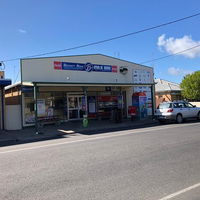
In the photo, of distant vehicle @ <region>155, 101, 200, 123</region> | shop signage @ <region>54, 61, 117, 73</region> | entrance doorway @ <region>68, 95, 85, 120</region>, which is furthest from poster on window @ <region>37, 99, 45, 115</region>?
distant vehicle @ <region>155, 101, 200, 123</region>

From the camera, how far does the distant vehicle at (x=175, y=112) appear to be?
20.0 metres

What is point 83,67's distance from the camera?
22984 mm

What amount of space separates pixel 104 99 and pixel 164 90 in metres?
15.8

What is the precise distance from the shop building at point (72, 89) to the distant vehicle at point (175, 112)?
296 centimetres

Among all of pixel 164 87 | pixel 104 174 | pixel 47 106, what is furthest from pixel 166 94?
pixel 104 174

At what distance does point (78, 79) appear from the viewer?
22594 mm

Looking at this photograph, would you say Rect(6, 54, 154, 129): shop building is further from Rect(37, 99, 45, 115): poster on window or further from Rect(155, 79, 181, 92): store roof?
Rect(155, 79, 181, 92): store roof

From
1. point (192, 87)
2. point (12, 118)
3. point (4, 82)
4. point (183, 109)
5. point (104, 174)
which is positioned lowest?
point (104, 174)

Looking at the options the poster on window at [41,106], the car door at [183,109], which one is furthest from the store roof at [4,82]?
the car door at [183,109]

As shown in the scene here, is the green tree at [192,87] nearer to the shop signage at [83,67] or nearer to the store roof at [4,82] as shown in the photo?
the shop signage at [83,67]

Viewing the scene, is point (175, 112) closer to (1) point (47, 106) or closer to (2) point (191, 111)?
(2) point (191, 111)

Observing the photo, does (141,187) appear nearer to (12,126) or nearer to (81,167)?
(81,167)

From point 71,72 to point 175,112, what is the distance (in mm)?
8712

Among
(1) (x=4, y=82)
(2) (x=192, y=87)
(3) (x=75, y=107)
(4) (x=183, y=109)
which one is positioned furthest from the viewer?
(2) (x=192, y=87)
